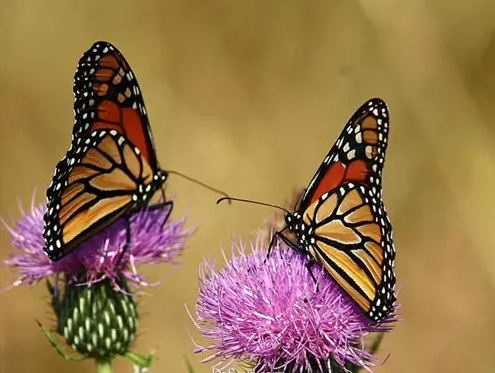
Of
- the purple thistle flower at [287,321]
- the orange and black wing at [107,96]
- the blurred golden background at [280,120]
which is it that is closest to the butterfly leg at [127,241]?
the orange and black wing at [107,96]

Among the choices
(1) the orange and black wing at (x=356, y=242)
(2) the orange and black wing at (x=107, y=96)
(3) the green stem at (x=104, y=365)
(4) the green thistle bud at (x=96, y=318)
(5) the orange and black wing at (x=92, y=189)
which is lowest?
(3) the green stem at (x=104, y=365)

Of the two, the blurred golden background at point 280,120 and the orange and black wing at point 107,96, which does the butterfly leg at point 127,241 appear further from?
the blurred golden background at point 280,120

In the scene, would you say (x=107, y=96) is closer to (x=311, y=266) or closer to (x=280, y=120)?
(x=311, y=266)

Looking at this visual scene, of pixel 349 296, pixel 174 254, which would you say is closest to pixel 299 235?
pixel 349 296

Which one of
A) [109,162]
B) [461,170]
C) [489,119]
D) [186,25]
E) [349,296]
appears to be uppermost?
[186,25]

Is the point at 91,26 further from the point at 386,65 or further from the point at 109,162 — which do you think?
the point at 109,162

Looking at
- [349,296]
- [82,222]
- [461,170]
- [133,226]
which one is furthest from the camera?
[461,170]

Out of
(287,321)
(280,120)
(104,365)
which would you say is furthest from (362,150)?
(280,120)

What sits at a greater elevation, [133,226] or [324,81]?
[324,81]
